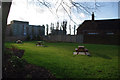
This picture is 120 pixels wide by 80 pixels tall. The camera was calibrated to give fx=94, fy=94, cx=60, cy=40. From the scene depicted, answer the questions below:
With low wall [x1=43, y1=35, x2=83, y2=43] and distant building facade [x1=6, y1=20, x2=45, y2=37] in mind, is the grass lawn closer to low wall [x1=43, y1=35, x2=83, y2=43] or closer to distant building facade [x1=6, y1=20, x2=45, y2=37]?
low wall [x1=43, y1=35, x2=83, y2=43]

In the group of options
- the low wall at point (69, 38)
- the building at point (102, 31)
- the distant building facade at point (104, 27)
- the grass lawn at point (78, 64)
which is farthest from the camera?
the distant building facade at point (104, 27)

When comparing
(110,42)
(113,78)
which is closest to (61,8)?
(113,78)

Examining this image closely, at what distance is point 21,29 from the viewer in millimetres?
25234

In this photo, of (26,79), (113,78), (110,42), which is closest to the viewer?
(26,79)

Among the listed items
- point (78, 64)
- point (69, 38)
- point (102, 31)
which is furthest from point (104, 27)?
point (78, 64)

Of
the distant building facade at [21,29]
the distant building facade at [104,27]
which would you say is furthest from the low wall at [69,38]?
the distant building facade at [21,29]

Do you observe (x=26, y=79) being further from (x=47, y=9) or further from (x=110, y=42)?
(x=110, y=42)

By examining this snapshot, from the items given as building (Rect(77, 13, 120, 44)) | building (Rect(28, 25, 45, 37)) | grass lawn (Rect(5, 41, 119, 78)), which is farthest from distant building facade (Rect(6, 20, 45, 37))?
grass lawn (Rect(5, 41, 119, 78))

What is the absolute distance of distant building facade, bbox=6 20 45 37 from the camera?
2367cm

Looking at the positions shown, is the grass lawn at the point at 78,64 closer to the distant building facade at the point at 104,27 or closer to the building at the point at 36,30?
the distant building facade at the point at 104,27

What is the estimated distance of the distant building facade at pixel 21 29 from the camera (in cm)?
2367

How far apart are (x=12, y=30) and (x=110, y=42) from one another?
73.9 feet

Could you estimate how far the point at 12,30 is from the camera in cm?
2394

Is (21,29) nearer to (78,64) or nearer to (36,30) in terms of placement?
(36,30)
